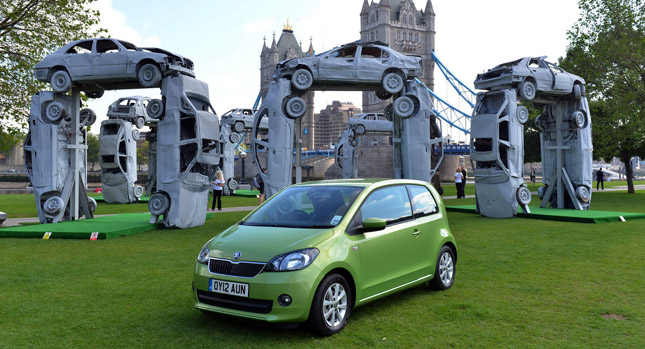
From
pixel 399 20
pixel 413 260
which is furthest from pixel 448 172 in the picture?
pixel 413 260

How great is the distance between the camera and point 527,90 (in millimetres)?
16891

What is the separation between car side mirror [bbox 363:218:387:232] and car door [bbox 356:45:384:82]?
34.6 ft

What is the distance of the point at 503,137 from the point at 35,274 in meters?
14.1

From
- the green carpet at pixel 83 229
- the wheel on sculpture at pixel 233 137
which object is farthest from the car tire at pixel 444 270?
the wheel on sculpture at pixel 233 137

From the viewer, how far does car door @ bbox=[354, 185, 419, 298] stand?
5758 mm

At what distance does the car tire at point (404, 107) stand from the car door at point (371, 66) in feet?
3.16

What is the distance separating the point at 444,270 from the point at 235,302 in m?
3.35

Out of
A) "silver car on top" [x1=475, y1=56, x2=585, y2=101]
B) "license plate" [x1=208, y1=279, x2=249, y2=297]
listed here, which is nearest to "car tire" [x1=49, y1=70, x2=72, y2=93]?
"license plate" [x1=208, y1=279, x2=249, y2=297]

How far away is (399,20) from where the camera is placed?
115m

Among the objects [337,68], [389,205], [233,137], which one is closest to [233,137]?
[233,137]

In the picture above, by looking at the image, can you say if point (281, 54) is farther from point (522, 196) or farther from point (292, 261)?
point (292, 261)

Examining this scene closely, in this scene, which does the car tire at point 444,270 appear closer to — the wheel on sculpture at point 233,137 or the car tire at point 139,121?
the car tire at point 139,121

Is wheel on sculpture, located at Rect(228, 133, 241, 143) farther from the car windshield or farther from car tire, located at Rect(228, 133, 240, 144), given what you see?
the car windshield

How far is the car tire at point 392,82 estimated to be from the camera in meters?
15.8
